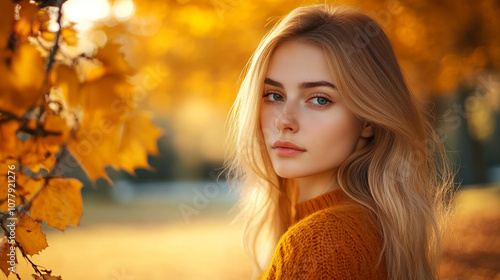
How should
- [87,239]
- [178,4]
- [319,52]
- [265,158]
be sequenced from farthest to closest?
[87,239] → [178,4] → [265,158] → [319,52]

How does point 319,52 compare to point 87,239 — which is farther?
point 87,239

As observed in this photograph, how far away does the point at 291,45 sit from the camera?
174cm

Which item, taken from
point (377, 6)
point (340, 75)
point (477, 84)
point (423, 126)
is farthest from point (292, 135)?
point (477, 84)

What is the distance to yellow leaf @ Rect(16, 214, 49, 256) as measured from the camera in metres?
1.41

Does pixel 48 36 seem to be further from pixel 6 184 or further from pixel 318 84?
pixel 318 84

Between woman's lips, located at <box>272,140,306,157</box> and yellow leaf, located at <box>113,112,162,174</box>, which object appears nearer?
woman's lips, located at <box>272,140,306,157</box>

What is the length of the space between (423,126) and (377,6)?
3.99m

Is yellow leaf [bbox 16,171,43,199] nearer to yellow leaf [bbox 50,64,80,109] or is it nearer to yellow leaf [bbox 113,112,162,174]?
yellow leaf [bbox 50,64,80,109]

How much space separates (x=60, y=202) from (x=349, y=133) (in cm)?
97

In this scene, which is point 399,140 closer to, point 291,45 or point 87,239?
point 291,45

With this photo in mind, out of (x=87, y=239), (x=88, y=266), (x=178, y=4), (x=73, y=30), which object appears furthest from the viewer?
(x=87, y=239)

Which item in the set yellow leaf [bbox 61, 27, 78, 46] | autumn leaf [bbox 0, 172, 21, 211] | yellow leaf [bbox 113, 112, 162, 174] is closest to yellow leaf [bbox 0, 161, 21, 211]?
autumn leaf [bbox 0, 172, 21, 211]

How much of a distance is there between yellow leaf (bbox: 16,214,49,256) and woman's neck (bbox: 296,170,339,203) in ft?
2.99

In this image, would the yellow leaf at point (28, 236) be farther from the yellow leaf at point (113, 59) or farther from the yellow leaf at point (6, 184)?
the yellow leaf at point (113, 59)
